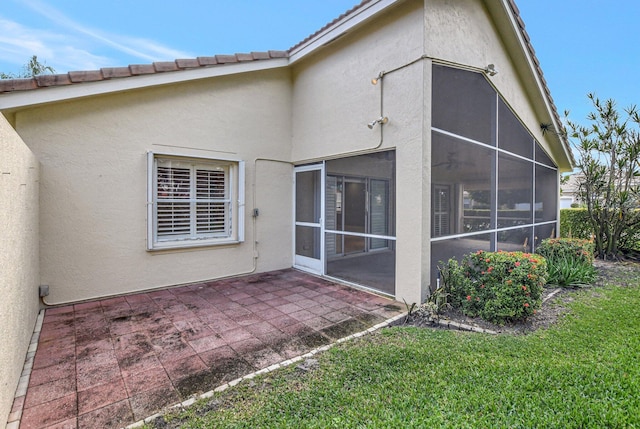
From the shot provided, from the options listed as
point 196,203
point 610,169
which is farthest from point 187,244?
point 610,169

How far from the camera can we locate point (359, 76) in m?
6.29

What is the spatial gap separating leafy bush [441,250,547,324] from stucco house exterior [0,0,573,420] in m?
0.48

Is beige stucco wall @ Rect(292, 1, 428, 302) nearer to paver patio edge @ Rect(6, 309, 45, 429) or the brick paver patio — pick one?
the brick paver patio

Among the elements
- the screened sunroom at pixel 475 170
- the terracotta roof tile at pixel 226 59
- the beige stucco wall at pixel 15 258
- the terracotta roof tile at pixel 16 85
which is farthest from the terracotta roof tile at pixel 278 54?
the beige stucco wall at pixel 15 258

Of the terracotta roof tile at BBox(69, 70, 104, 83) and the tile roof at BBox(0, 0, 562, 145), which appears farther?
the terracotta roof tile at BBox(69, 70, 104, 83)

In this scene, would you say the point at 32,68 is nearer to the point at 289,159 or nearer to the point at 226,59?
→ the point at 226,59

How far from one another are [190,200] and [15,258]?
145 inches

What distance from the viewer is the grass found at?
250 centimetres

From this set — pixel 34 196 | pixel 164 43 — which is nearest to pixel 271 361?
pixel 34 196

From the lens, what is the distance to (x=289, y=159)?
8086 millimetres

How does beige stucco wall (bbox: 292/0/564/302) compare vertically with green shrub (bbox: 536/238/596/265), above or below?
above

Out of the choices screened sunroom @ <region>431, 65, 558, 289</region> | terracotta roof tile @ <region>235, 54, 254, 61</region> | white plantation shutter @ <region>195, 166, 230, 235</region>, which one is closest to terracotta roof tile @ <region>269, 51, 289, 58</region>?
terracotta roof tile @ <region>235, 54, 254, 61</region>

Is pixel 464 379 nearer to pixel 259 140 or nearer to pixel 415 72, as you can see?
pixel 415 72

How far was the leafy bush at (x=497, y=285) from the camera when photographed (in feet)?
14.9
